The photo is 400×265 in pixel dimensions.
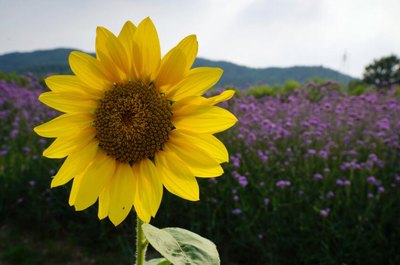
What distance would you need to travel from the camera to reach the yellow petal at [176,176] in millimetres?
983

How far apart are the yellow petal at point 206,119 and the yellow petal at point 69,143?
0.25 meters

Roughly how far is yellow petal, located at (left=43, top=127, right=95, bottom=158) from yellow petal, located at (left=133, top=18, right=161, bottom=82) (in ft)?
0.70

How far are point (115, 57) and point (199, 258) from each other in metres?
0.52

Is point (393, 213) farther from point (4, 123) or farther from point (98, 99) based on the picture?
point (4, 123)

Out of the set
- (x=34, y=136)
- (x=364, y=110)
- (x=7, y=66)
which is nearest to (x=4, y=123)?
(x=34, y=136)

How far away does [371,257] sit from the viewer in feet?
9.88

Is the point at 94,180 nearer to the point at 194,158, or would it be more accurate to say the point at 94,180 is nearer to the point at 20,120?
the point at 194,158

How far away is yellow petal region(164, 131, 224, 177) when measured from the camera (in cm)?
99

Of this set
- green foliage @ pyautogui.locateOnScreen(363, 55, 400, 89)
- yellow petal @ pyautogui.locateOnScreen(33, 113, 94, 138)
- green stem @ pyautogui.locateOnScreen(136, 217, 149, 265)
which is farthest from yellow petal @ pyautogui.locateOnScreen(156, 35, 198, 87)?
green foliage @ pyautogui.locateOnScreen(363, 55, 400, 89)

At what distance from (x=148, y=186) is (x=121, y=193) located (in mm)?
70

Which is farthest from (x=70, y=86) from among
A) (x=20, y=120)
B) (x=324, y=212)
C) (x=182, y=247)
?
(x=20, y=120)

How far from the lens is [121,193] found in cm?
104

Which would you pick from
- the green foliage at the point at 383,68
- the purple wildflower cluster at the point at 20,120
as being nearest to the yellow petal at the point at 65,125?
the purple wildflower cluster at the point at 20,120

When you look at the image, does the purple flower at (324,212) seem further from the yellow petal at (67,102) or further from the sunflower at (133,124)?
the yellow petal at (67,102)
